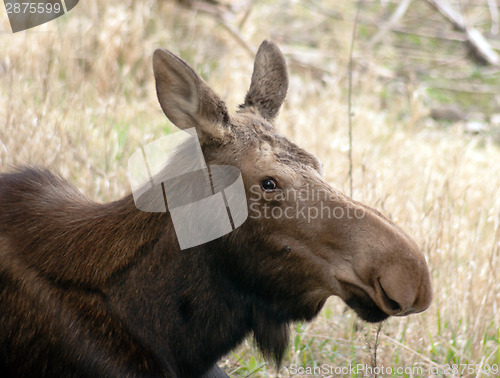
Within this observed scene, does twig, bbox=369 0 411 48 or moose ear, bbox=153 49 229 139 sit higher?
moose ear, bbox=153 49 229 139

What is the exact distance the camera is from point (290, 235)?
2.72m

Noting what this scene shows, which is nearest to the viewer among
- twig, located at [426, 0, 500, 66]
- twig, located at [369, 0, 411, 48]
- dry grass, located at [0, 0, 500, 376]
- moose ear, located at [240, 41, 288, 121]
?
moose ear, located at [240, 41, 288, 121]

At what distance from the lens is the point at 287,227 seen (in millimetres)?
2717

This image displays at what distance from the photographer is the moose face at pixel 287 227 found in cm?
252

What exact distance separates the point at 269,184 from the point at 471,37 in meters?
8.56

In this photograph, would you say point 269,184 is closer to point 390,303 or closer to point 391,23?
point 390,303

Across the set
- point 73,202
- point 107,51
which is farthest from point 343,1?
point 73,202

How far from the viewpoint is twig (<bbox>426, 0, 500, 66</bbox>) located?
1018cm

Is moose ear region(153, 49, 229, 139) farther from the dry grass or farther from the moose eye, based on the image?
the dry grass

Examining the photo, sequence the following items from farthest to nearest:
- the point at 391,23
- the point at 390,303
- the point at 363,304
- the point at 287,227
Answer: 1. the point at 391,23
2. the point at 287,227
3. the point at 363,304
4. the point at 390,303

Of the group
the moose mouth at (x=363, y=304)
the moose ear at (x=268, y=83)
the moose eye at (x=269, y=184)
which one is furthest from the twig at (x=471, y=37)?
the moose mouth at (x=363, y=304)

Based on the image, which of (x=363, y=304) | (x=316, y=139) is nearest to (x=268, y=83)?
(x=363, y=304)

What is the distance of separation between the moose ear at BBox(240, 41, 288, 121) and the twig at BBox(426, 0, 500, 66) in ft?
24.5

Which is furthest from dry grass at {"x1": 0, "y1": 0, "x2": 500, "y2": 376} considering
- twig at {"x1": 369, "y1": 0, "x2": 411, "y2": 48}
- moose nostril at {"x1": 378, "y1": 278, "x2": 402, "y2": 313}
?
moose nostril at {"x1": 378, "y1": 278, "x2": 402, "y2": 313}
